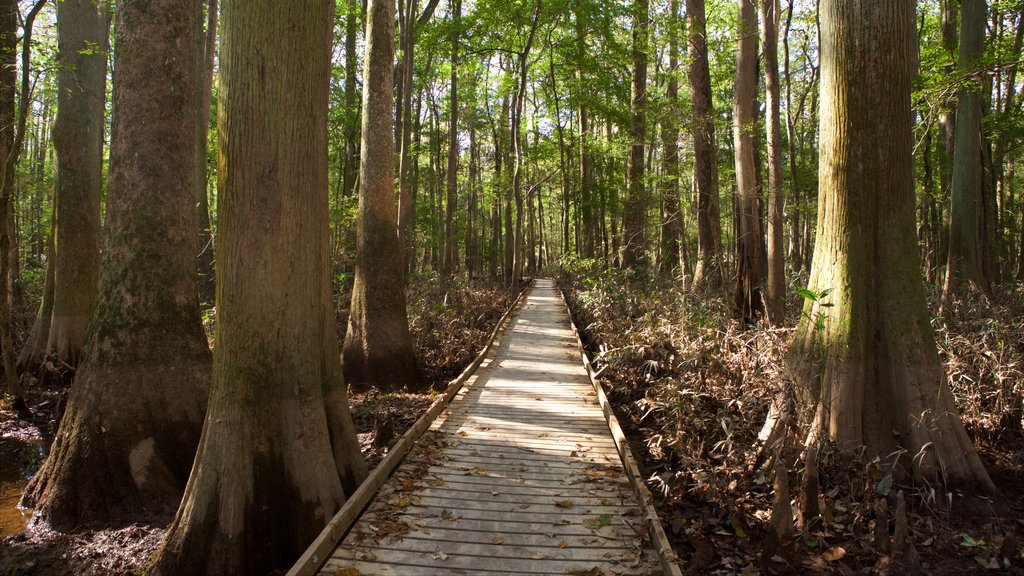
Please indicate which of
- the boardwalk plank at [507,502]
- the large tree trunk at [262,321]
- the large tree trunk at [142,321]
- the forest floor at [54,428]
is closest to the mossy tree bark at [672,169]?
the boardwalk plank at [507,502]

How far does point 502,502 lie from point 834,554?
2.43 meters

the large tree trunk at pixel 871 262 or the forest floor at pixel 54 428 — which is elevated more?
the large tree trunk at pixel 871 262

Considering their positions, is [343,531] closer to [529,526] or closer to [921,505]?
[529,526]

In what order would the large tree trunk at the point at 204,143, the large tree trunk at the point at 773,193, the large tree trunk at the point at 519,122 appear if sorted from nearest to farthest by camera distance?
the large tree trunk at the point at 773,193
the large tree trunk at the point at 204,143
the large tree trunk at the point at 519,122

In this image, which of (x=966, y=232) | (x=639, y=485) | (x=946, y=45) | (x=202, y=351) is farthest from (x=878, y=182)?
(x=946, y=45)

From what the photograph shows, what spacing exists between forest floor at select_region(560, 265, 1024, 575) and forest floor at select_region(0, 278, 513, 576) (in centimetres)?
308

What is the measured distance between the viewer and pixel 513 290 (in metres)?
21.2

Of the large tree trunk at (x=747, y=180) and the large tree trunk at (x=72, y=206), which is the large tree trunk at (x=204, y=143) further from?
the large tree trunk at (x=747, y=180)

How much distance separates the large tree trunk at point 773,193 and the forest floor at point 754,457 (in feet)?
1.32

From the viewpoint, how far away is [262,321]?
4.06 m

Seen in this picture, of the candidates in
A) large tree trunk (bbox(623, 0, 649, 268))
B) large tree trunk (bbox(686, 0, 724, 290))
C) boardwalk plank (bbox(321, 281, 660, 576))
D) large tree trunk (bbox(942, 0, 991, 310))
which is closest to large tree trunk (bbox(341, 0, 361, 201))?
large tree trunk (bbox(623, 0, 649, 268))

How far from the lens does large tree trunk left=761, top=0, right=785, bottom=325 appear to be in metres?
8.73

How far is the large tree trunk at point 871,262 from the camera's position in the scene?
15.9ft

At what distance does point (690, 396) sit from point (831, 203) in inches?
98.9
